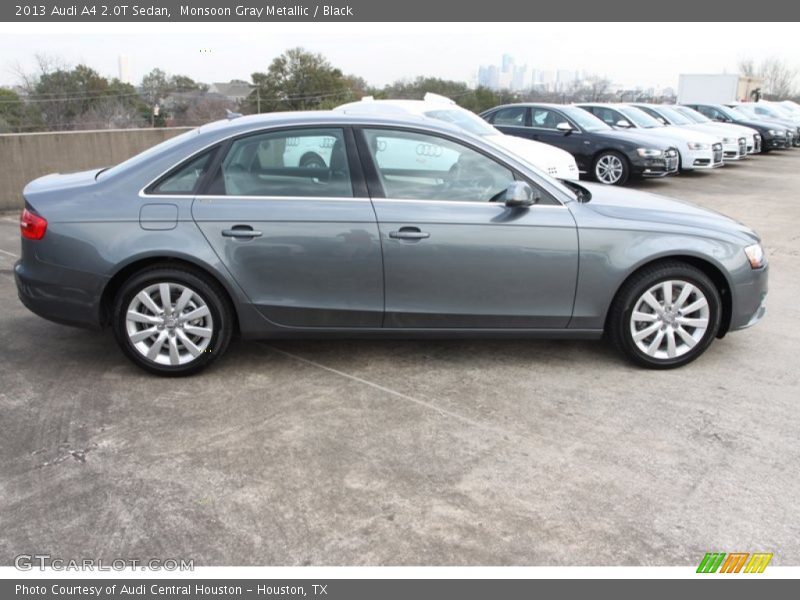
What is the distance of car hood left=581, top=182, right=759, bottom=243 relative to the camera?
460 centimetres

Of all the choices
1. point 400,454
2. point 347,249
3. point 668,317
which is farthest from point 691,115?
point 400,454

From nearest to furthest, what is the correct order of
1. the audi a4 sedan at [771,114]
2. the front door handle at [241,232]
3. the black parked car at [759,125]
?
the front door handle at [241,232], the black parked car at [759,125], the audi a4 sedan at [771,114]

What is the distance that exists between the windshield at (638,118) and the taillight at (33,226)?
43.9 feet

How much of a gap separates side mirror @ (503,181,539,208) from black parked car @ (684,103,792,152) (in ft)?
69.4

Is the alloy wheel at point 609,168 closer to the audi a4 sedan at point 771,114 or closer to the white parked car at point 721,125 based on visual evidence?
the white parked car at point 721,125

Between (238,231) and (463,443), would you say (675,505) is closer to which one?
(463,443)

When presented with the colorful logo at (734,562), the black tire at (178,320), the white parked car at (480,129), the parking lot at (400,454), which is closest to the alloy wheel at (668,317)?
the parking lot at (400,454)

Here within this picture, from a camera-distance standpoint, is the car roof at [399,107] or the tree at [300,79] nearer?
the car roof at [399,107]

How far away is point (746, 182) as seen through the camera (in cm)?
1548

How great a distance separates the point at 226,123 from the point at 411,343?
76.2 inches

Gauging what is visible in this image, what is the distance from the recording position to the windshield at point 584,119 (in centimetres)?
1374

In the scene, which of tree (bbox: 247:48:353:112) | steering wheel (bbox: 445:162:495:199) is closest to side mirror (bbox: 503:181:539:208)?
steering wheel (bbox: 445:162:495:199)

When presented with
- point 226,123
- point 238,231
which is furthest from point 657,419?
point 226,123

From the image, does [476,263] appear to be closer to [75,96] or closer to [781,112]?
[781,112]
